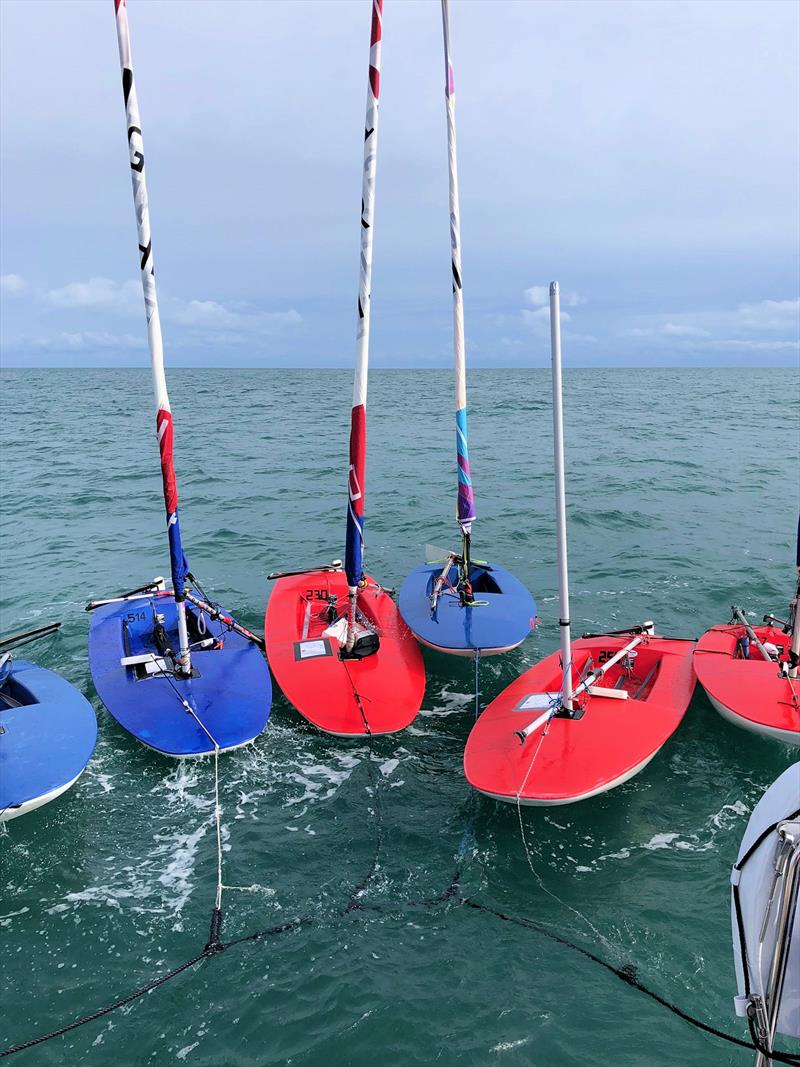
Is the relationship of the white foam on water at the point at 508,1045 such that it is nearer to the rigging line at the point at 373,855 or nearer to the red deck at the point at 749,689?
the rigging line at the point at 373,855

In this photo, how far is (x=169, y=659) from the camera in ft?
37.1

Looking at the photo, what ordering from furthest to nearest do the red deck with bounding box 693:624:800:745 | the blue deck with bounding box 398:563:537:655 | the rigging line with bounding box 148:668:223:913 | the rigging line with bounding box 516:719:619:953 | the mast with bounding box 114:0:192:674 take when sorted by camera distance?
the blue deck with bounding box 398:563:537:655
the red deck with bounding box 693:624:800:745
the mast with bounding box 114:0:192:674
the rigging line with bounding box 148:668:223:913
the rigging line with bounding box 516:719:619:953

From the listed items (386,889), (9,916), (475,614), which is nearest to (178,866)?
(9,916)

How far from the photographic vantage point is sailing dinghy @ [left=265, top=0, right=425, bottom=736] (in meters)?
10.3

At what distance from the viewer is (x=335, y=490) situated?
30000 millimetres

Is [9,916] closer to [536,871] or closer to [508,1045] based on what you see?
[508,1045]

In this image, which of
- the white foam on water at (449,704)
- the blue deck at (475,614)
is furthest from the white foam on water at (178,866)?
the blue deck at (475,614)

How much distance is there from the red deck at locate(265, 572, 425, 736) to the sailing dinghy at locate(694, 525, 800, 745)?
14.9 ft

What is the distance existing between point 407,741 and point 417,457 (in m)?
29.0

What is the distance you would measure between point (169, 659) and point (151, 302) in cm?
567

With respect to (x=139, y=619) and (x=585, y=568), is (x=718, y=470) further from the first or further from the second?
(x=139, y=619)

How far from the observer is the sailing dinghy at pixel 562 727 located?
812 centimetres

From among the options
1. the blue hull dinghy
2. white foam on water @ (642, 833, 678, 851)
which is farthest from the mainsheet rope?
the blue hull dinghy

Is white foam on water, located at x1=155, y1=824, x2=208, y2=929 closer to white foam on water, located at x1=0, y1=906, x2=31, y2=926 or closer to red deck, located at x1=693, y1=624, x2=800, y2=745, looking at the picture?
white foam on water, located at x1=0, y1=906, x2=31, y2=926
